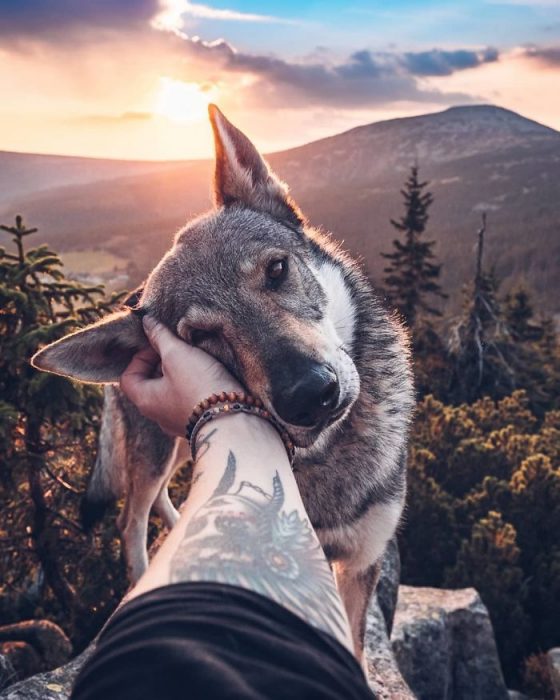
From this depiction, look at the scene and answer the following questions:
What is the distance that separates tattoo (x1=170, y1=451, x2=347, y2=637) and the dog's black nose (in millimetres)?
596

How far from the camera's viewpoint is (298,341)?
2.43 m

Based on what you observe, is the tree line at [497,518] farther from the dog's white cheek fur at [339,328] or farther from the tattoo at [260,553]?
the tattoo at [260,553]

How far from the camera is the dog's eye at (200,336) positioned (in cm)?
262

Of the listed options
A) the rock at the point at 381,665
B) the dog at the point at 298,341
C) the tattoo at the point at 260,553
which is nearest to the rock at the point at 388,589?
the rock at the point at 381,665

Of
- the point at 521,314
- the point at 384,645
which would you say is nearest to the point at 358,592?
the point at 384,645

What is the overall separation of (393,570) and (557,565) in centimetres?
351

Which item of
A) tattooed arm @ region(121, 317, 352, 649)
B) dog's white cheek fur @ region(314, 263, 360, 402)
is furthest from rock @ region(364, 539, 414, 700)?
tattooed arm @ region(121, 317, 352, 649)

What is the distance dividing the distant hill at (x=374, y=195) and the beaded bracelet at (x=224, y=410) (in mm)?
1733

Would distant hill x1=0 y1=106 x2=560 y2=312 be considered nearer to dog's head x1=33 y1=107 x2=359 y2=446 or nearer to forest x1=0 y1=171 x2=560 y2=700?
dog's head x1=33 y1=107 x2=359 y2=446

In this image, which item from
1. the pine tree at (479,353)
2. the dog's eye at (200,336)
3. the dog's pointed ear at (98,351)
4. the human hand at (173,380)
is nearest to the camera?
the human hand at (173,380)

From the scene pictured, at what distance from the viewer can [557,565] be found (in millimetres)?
7461

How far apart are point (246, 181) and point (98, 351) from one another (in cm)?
130

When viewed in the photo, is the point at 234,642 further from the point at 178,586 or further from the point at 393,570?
the point at 393,570

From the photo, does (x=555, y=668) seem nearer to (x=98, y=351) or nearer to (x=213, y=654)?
(x=98, y=351)
